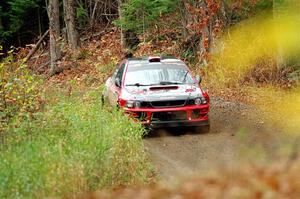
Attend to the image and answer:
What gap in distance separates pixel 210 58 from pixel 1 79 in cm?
1039

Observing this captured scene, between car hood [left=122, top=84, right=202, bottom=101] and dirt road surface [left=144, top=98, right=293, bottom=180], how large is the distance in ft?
2.99

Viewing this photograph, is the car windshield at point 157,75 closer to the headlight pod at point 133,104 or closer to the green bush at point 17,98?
the headlight pod at point 133,104

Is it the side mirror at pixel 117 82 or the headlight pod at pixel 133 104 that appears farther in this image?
the side mirror at pixel 117 82

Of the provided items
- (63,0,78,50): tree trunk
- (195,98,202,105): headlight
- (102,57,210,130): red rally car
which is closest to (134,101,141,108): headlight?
(102,57,210,130): red rally car

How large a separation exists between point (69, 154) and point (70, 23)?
926 inches

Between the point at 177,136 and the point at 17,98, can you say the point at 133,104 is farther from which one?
the point at 17,98

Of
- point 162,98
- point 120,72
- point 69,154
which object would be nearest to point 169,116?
point 162,98

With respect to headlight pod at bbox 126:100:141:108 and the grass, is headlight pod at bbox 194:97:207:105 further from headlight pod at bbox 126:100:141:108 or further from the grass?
the grass

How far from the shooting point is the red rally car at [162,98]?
37.4ft

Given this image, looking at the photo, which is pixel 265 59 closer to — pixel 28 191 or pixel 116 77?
pixel 116 77

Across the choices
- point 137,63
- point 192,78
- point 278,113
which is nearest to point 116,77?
point 137,63

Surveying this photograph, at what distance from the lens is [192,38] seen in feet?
75.2

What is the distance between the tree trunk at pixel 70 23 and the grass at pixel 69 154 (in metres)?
20.4

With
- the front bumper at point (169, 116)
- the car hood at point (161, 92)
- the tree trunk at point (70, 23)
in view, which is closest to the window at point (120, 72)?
the car hood at point (161, 92)
